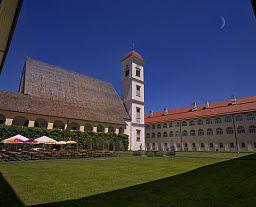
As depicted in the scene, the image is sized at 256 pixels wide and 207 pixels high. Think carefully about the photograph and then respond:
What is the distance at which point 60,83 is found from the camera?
128 feet

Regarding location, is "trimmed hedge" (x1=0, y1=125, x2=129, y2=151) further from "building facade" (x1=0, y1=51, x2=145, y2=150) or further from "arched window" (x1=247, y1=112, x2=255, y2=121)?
"arched window" (x1=247, y1=112, x2=255, y2=121)

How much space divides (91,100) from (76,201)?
36.5 metres

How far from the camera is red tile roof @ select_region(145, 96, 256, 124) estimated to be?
49875 mm

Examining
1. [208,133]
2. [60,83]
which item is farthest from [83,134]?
[208,133]

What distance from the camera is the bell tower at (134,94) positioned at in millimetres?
47156

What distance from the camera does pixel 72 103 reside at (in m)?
37.2

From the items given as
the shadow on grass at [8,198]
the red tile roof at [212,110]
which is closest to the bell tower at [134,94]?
the red tile roof at [212,110]

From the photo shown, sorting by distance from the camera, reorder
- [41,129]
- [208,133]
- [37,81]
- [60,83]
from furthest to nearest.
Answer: [208,133] < [60,83] < [37,81] < [41,129]

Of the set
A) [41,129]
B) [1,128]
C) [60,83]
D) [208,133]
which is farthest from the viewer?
[208,133]

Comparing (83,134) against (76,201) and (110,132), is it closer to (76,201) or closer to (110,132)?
(110,132)

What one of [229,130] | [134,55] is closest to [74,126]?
[134,55]

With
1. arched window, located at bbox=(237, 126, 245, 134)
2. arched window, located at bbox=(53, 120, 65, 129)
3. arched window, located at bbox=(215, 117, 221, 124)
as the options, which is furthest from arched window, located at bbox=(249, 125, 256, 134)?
arched window, located at bbox=(53, 120, 65, 129)

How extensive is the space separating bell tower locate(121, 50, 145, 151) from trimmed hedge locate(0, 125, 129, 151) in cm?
445

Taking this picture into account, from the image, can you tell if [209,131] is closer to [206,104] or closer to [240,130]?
[240,130]
